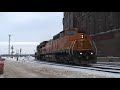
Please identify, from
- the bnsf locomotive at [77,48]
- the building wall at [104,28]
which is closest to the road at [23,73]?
the bnsf locomotive at [77,48]

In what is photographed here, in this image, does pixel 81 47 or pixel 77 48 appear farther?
pixel 81 47

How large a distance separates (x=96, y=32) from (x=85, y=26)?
949 cm

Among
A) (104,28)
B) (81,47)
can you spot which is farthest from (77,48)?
(104,28)

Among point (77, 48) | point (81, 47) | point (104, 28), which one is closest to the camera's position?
point (77, 48)

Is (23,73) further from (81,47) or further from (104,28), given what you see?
(104,28)

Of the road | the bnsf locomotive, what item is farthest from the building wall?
the road

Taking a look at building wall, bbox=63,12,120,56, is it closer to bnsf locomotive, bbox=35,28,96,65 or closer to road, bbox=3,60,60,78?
bnsf locomotive, bbox=35,28,96,65

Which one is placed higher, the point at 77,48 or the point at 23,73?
the point at 77,48

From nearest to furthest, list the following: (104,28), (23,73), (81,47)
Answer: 1. (23,73)
2. (81,47)
3. (104,28)

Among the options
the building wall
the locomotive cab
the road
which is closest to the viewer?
the road
